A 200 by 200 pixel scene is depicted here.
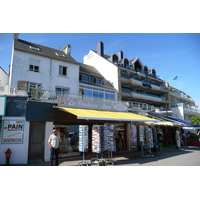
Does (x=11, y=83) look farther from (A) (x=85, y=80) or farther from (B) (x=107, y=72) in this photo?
(B) (x=107, y=72)

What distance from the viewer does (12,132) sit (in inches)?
355

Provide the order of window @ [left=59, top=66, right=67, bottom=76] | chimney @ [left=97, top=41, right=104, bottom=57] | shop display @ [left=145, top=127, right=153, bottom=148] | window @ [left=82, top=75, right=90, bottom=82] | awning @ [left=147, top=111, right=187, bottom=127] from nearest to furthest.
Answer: shop display @ [left=145, top=127, right=153, bottom=148] < awning @ [left=147, top=111, right=187, bottom=127] < window @ [left=59, top=66, right=67, bottom=76] < window @ [left=82, top=75, right=90, bottom=82] < chimney @ [left=97, top=41, right=104, bottom=57]

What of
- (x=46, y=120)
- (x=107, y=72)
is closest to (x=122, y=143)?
(x=46, y=120)

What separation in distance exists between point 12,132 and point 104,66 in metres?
19.3

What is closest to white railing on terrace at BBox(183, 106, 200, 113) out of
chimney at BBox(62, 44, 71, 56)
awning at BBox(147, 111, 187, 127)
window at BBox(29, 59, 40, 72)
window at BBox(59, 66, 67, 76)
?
awning at BBox(147, 111, 187, 127)

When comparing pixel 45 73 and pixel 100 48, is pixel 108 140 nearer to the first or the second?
pixel 45 73

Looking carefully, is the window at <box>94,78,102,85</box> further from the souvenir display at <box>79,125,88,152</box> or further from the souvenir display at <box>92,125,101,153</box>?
the souvenir display at <box>79,125,88,152</box>

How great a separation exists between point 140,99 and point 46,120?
21.4m

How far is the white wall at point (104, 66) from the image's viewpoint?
2428cm

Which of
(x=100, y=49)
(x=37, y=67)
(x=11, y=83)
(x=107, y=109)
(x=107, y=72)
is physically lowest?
(x=107, y=109)

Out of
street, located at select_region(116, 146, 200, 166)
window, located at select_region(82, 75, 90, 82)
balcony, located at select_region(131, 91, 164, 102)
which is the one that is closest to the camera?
street, located at select_region(116, 146, 200, 166)

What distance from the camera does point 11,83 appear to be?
562 inches

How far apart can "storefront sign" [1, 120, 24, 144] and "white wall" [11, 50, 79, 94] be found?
255 inches

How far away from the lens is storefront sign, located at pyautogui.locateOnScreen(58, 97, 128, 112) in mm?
10695
